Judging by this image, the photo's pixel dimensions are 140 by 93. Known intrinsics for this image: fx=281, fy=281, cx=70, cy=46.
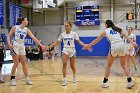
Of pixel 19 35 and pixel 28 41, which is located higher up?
pixel 19 35

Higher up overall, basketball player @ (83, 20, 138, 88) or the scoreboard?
the scoreboard

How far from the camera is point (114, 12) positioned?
86.2 ft

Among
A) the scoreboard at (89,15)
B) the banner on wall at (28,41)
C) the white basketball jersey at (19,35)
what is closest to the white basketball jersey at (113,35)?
the white basketball jersey at (19,35)

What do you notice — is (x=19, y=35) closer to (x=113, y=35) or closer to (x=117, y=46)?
(x=113, y=35)

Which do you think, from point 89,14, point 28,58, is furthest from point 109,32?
point 89,14

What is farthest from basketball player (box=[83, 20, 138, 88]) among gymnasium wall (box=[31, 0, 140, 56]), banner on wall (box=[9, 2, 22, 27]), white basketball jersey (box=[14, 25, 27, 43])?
gymnasium wall (box=[31, 0, 140, 56])

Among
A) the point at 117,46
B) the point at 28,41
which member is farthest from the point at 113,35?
the point at 28,41

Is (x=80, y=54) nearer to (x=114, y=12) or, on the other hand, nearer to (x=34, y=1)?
(x=114, y=12)

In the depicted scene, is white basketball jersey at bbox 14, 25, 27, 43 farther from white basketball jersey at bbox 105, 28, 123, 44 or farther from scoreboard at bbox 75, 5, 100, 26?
scoreboard at bbox 75, 5, 100, 26

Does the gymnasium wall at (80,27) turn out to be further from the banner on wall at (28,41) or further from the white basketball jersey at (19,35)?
the white basketball jersey at (19,35)

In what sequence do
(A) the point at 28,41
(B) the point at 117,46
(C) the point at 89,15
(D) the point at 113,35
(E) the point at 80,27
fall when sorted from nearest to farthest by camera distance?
(B) the point at 117,46
(D) the point at 113,35
(A) the point at 28,41
(C) the point at 89,15
(E) the point at 80,27

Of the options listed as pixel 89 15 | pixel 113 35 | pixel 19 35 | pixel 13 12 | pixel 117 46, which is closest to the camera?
pixel 117 46

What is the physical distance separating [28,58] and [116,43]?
15.1m

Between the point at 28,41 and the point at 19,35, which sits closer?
the point at 19,35
